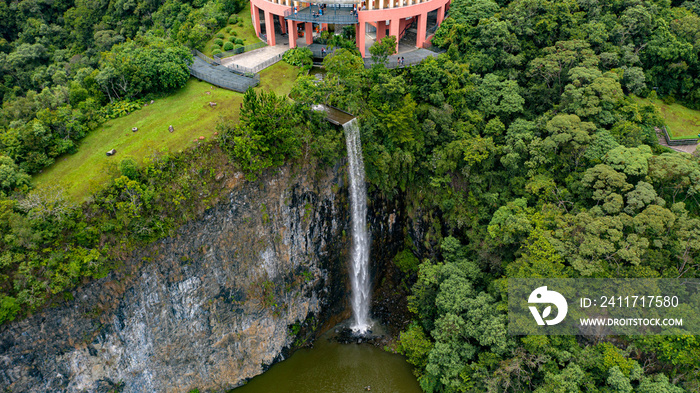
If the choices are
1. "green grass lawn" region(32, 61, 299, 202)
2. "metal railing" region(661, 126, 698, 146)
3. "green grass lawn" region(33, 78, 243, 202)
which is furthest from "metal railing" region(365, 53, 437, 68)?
"metal railing" region(661, 126, 698, 146)

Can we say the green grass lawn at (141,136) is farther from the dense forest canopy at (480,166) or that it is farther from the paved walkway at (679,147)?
the paved walkway at (679,147)

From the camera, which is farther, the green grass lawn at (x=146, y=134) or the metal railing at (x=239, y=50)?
the metal railing at (x=239, y=50)

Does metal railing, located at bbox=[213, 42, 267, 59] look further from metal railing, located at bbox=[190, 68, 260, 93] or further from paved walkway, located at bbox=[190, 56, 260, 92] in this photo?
metal railing, located at bbox=[190, 68, 260, 93]

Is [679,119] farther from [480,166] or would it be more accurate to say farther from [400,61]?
[400,61]

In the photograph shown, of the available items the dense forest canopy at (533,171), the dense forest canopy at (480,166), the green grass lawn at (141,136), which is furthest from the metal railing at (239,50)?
the dense forest canopy at (533,171)

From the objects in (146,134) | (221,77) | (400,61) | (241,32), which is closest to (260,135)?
(146,134)

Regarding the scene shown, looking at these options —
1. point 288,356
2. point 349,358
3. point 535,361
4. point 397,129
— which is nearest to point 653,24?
point 397,129

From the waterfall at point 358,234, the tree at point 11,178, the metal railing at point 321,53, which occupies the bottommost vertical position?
the waterfall at point 358,234
